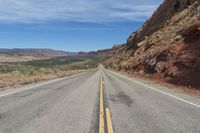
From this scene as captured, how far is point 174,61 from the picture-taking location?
3425cm

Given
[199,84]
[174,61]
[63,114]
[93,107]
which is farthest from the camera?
[174,61]

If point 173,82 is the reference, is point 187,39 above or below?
above

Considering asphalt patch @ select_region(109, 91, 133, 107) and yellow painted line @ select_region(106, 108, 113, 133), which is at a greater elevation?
yellow painted line @ select_region(106, 108, 113, 133)

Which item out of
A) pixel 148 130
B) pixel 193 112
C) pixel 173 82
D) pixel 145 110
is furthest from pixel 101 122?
pixel 173 82

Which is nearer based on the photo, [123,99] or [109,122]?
[109,122]

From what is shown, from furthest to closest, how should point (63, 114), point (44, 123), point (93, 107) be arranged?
point (93, 107) < point (63, 114) < point (44, 123)

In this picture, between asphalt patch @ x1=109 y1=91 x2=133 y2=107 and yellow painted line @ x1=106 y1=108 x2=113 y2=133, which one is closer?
yellow painted line @ x1=106 y1=108 x2=113 y2=133

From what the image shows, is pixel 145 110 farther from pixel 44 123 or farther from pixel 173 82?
pixel 173 82

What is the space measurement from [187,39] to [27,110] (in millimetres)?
27812

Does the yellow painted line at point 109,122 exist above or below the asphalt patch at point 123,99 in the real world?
above

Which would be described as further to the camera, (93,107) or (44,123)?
(93,107)

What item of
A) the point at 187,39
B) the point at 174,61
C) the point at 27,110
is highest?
the point at 187,39

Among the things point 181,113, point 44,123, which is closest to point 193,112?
point 181,113

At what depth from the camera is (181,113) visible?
10.6 m
